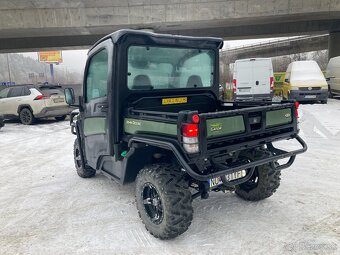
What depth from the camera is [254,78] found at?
1341 cm

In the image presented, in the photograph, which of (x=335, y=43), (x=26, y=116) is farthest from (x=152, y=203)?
(x=335, y=43)

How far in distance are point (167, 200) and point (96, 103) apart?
1.79 metres

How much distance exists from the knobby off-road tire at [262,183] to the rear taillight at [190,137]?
1261mm

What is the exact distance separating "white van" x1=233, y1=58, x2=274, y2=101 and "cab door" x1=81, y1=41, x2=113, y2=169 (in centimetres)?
1031

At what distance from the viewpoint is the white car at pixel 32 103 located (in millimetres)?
11609

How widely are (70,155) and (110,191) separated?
9.54ft

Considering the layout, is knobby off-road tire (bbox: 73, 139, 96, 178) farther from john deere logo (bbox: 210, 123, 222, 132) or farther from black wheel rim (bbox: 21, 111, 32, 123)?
black wheel rim (bbox: 21, 111, 32, 123)

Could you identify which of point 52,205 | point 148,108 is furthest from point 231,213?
point 52,205

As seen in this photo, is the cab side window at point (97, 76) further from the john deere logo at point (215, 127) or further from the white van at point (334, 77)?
the white van at point (334, 77)

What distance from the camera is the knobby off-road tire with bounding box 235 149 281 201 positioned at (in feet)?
12.1

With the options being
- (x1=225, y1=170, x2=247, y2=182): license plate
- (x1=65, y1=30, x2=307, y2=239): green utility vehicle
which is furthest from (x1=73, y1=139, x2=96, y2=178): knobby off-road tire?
(x1=225, y1=170, x2=247, y2=182): license plate

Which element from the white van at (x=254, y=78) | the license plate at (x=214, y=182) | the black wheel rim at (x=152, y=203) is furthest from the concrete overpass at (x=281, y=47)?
the black wheel rim at (x=152, y=203)

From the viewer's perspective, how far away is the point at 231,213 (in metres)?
3.56

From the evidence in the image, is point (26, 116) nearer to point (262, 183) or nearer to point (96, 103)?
point (96, 103)
